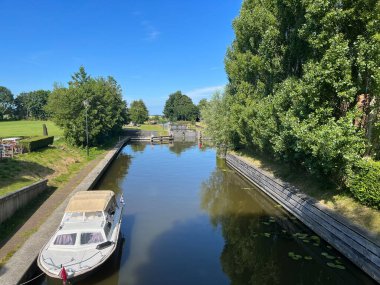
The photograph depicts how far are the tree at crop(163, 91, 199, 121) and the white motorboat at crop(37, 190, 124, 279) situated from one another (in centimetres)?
11799

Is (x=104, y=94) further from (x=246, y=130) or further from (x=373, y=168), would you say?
(x=373, y=168)

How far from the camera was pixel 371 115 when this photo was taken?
15391 mm

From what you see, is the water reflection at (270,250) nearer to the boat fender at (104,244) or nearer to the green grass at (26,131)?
the boat fender at (104,244)

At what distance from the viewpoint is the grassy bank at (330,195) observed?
13.2 meters

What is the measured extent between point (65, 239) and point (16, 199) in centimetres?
558

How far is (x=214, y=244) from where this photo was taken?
50.1 ft

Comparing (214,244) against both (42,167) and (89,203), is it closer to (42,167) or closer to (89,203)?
(89,203)

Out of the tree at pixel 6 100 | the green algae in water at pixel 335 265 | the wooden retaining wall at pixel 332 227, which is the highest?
the tree at pixel 6 100

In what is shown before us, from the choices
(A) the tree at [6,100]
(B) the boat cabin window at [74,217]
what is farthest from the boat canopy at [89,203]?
(A) the tree at [6,100]

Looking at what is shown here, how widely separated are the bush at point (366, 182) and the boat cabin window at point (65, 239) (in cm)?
1205

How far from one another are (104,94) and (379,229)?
151ft

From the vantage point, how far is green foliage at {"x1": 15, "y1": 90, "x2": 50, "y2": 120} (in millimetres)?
143000

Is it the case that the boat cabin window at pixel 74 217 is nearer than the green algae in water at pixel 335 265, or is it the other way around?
the green algae in water at pixel 335 265

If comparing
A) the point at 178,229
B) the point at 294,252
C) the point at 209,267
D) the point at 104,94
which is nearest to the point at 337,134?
the point at 294,252
